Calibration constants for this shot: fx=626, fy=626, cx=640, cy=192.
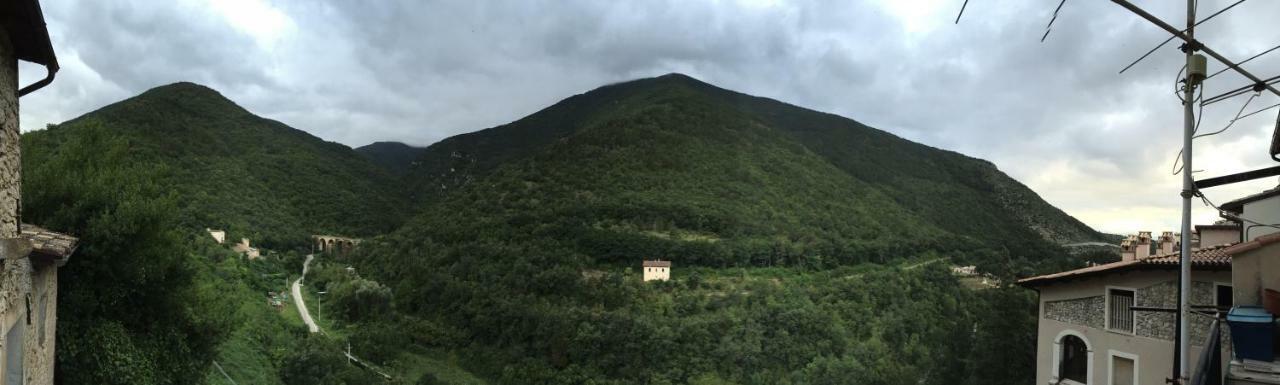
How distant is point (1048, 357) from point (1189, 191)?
7974 mm

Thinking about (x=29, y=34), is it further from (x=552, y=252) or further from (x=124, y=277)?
(x=552, y=252)

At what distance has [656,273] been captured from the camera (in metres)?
44.6

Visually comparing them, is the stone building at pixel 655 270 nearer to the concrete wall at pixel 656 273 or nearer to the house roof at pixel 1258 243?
the concrete wall at pixel 656 273

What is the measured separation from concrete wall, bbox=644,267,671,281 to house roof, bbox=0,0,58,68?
Answer: 40872mm

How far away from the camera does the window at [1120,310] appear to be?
9768mm

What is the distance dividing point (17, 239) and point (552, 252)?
1688 inches

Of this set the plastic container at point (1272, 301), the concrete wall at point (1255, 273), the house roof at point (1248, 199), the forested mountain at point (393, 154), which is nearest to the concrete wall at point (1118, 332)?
the house roof at point (1248, 199)

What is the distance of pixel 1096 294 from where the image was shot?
1031cm

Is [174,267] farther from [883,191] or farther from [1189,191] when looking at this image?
[883,191]

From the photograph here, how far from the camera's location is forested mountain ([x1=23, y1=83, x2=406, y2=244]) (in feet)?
125

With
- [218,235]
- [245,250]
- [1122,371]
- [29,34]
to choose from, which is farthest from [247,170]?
[1122,371]

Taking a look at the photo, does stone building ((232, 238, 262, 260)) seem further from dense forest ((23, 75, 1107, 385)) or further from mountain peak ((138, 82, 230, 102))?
mountain peak ((138, 82, 230, 102))

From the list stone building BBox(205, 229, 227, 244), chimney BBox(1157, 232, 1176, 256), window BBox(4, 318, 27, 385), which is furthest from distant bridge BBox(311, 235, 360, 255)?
chimney BBox(1157, 232, 1176, 256)

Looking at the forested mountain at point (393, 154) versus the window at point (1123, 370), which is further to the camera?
the forested mountain at point (393, 154)
